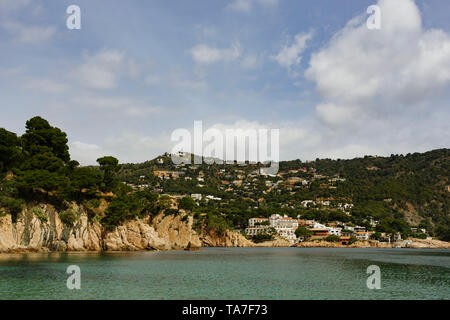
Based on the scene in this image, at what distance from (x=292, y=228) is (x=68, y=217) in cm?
8666

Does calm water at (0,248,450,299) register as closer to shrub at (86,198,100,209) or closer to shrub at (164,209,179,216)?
shrub at (86,198,100,209)

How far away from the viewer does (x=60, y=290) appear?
22688 millimetres

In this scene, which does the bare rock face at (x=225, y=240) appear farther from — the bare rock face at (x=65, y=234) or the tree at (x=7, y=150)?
the tree at (x=7, y=150)

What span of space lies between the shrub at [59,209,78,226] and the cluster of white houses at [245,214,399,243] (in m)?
73.2

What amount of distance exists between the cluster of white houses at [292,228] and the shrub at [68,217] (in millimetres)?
73177

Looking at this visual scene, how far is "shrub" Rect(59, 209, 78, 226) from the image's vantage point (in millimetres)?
54250

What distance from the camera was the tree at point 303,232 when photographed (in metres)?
123

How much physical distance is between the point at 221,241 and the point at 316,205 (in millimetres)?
69980

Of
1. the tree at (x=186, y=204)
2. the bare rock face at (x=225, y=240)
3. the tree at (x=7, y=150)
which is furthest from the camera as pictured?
the bare rock face at (x=225, y=240)

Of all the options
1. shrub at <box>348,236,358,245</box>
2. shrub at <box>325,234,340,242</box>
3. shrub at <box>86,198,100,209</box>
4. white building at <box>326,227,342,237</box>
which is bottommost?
shrub at <box>348,236,358,245</box>

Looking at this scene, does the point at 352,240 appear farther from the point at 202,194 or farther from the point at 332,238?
the point at 202,194

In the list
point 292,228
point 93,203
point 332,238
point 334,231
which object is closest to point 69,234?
point 93,203

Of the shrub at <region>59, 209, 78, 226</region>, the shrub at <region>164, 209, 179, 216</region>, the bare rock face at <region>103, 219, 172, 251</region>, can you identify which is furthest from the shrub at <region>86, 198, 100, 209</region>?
the shrub at <region>164, 209, 179, 216</region>

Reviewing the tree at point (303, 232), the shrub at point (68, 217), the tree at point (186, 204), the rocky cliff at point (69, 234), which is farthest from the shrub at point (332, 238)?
the shrub at point (68, 217)
